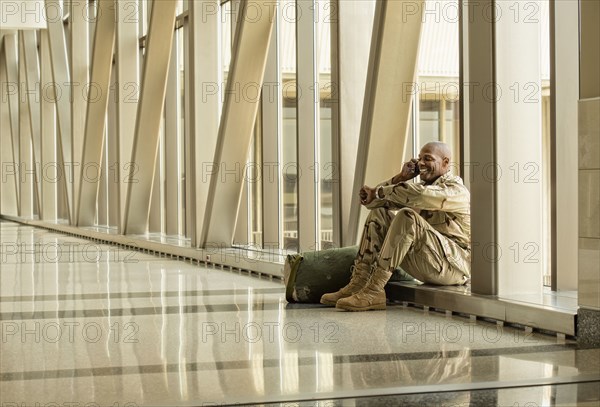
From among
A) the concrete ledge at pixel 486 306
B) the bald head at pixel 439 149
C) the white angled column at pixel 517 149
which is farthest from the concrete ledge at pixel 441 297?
the bald head at pixel 439 149

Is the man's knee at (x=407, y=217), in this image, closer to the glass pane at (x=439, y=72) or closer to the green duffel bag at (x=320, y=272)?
the green duffel bag at (x=320, y=272)

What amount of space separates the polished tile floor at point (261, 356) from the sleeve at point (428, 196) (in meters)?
0.88

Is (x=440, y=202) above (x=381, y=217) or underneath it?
above

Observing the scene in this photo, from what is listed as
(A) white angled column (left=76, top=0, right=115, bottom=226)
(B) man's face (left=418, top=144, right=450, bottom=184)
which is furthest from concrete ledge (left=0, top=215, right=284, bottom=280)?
(B) man's face (left=418, top=144, right=450, bottom=184)

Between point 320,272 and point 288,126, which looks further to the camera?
point 288,126

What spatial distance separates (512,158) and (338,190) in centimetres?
326

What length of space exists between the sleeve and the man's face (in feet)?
0.53

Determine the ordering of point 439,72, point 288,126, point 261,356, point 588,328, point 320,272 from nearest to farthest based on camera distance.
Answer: point 261,356
point 588,328
point 320,272
point 439,72
point 288,126

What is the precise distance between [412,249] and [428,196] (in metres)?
0.47

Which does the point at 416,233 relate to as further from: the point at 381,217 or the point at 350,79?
the point at 350,79

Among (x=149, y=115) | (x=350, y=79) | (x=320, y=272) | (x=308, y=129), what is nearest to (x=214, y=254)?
(x=308, y=129)

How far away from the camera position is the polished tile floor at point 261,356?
15.9 feet

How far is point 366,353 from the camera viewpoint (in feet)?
20.2

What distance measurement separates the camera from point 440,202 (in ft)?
27.3
